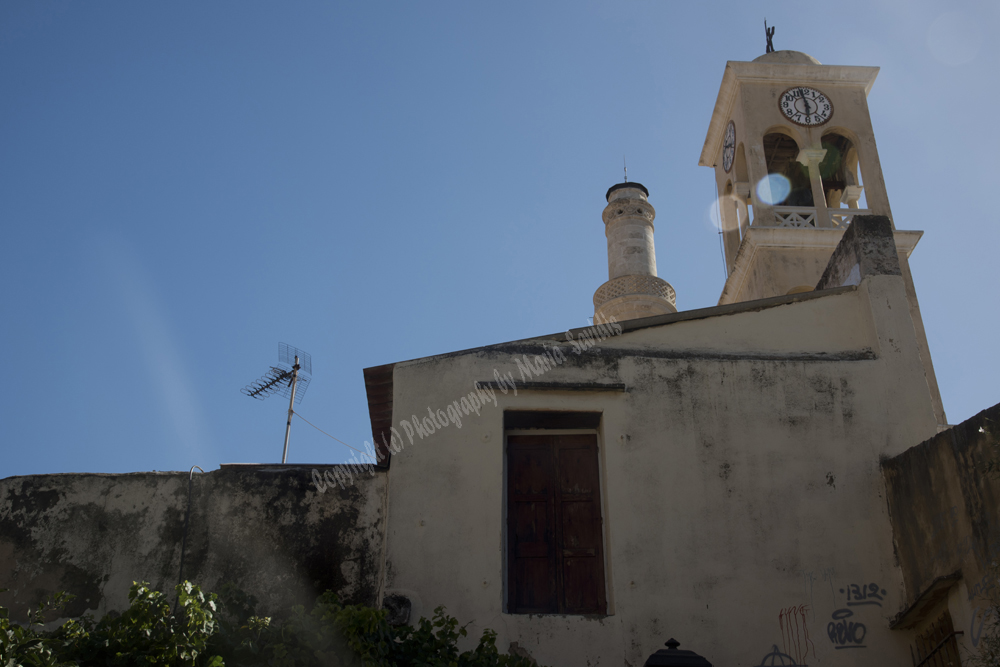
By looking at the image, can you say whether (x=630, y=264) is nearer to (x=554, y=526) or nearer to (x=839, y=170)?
(x=839, y=170)

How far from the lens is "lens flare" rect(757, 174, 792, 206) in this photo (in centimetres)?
1823

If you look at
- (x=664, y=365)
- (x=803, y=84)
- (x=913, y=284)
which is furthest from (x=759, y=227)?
(x=664, y=365)

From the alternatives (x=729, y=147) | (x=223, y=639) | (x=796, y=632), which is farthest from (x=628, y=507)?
(x=729, y=147)

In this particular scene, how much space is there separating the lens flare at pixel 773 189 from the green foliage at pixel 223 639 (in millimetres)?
14014

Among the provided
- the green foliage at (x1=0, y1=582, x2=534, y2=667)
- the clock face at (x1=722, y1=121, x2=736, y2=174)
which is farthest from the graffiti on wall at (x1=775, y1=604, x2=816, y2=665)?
the clock face at (x1=722, y1=121, x2=736, y2=174)

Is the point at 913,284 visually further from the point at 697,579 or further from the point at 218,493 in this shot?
the point at 218,493

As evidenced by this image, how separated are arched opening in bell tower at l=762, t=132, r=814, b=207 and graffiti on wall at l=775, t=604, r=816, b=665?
13.1m

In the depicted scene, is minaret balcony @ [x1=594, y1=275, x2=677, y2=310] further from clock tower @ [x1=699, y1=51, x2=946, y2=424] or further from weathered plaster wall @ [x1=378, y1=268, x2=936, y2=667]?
weathered plaster wall @ [x1=378, y1=268, x2=936, y2=667]

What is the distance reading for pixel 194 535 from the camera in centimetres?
733

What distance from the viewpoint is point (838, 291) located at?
28.7 feet

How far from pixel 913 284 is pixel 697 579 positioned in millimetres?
11718

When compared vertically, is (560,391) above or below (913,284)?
below

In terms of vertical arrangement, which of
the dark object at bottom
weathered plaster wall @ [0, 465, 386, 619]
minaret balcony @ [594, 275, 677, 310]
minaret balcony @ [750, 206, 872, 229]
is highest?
minaret balcony @ [750, 206, 872, 229]

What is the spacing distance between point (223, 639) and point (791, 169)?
1777cm
